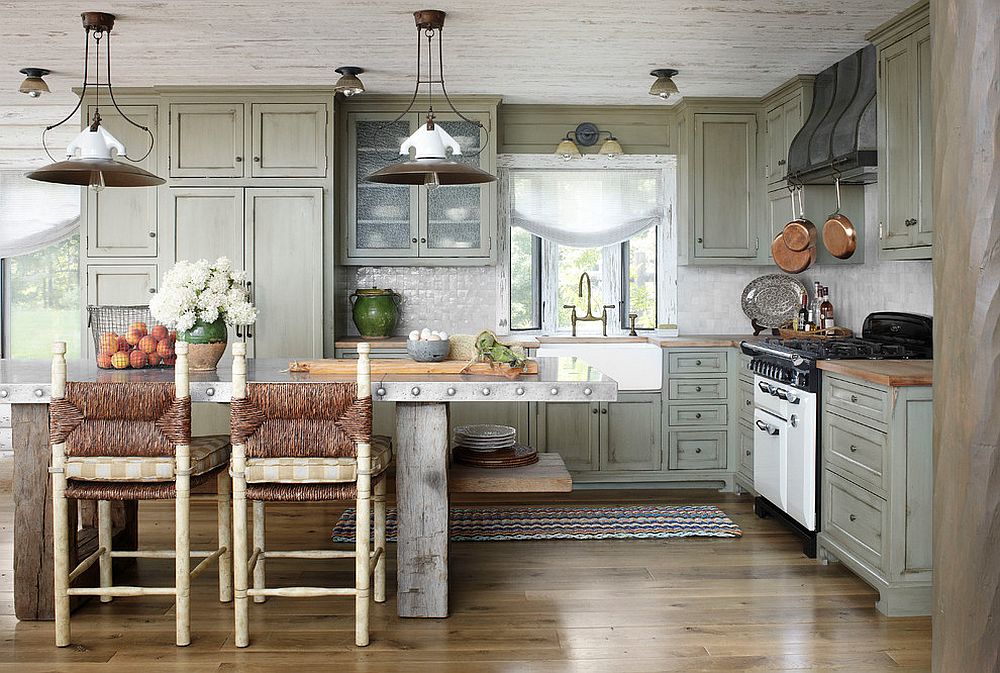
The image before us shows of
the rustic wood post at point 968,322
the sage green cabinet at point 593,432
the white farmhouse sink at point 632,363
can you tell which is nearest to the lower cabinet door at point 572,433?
the sage green cabinet at point 593,432

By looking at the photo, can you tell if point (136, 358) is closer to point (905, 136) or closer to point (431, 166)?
point (431, 166)

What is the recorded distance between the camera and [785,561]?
404 cm

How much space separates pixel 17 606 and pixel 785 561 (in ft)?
10.4

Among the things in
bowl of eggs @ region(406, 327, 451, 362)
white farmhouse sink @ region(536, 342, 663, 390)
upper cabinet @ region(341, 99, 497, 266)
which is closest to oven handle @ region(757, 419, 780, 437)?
white farmhouse sink @ region(536, 342, 663, 390)

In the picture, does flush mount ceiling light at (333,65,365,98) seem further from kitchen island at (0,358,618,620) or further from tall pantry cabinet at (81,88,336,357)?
kitchen island at (0,358,618,620)

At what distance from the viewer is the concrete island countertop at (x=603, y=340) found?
17.7ft

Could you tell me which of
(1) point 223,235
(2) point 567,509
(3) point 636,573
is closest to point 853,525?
(3) point 636,573

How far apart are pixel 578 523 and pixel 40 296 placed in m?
4.78

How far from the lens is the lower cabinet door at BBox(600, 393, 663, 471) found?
216 inches

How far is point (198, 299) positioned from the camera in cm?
361

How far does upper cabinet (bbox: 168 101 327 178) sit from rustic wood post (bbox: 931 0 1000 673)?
4.23 m

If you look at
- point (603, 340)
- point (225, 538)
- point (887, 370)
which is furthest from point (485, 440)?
point (603, 340)

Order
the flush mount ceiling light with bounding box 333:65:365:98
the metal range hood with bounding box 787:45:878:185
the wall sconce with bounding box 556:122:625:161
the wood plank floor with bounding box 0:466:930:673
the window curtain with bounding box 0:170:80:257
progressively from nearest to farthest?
the wood plank floor with bounding box 0:466:930:673 < the metal range hood with bounding box 787:45:878:185 < the flush mount ceiling light with bounding box 333:65:365:98 < the wall sconce with bounding box 556:122:625:161 < the window curtain with bounding box 0:170:80:257

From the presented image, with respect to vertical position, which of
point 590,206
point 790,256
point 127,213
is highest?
point 590,206
